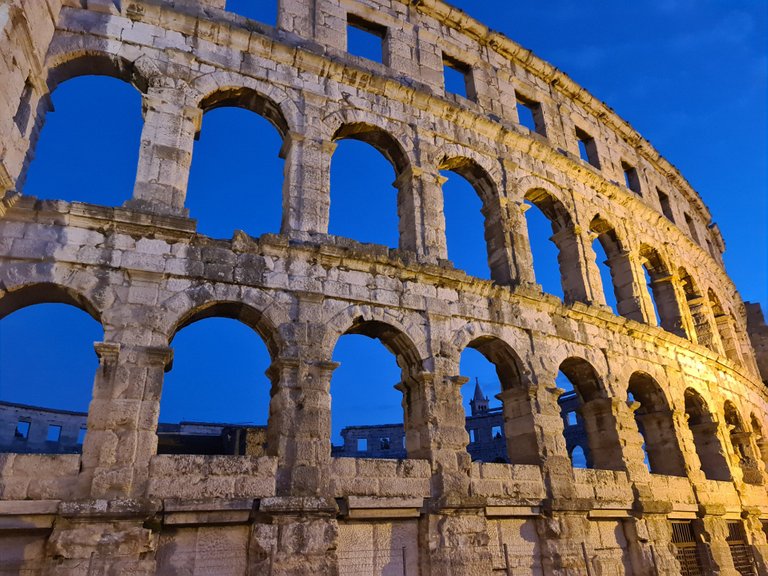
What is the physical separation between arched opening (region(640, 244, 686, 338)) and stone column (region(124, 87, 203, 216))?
36.9ft

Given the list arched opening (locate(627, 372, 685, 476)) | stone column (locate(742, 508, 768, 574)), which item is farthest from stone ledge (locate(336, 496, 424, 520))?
stone column (locate(742, 508, 768, 574))

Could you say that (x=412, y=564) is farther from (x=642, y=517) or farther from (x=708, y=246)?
(x=708, y=246)

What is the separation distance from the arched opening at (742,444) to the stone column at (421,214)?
9631mm

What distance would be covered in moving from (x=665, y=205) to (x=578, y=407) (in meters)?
8.96

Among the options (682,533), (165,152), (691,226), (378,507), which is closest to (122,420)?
(378,507)

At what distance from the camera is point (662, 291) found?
14578 millimetres

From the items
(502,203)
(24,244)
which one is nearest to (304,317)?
(24,244)

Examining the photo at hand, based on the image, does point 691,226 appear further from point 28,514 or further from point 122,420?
point 28,514

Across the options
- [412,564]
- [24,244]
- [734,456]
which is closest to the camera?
[24,244]

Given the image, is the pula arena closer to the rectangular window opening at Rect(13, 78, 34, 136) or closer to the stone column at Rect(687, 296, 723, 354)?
the rectangular window opening at Rect(13, 78, 34, 136)

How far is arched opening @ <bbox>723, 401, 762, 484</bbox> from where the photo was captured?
45.1 feet

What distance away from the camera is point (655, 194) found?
16.3 metres

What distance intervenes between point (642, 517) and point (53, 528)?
28.8 feet

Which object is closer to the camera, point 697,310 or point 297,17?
point 297,17
